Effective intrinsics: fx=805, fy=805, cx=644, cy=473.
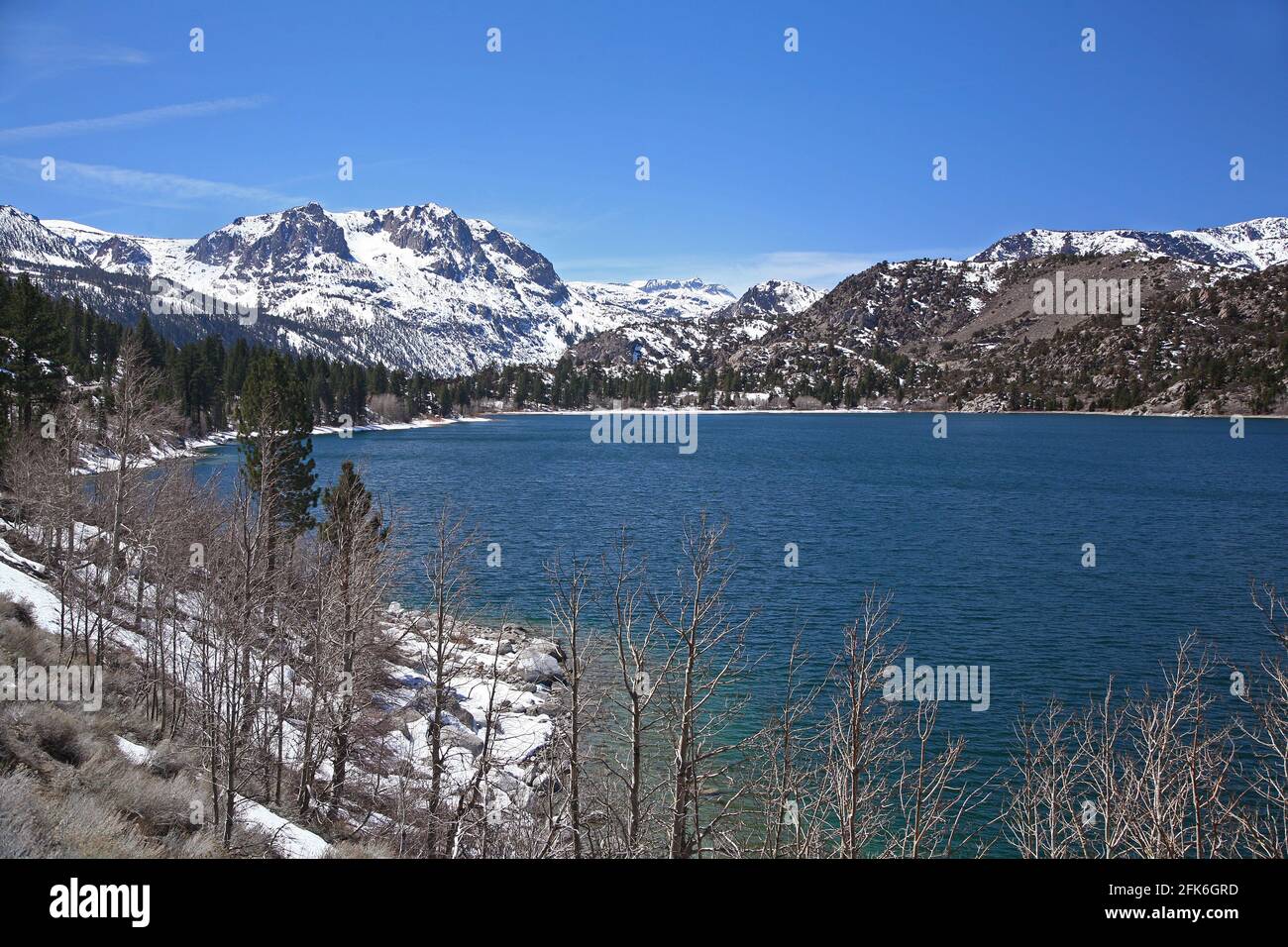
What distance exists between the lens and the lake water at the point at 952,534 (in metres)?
32.8

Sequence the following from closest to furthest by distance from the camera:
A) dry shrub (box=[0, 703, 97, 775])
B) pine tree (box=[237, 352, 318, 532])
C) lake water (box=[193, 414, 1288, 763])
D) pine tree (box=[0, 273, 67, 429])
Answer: dry shrub (box=[0, 703, 97, 775]) → lake water (box=[193, 414, 1288, 763]) → pine tree (box=[237, 352, 318, 532]) → pine tree (box=[0, 273, 67, 429])

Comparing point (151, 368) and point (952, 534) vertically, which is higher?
point (151, 368)

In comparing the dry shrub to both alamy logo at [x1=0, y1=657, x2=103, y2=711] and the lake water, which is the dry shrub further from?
the lake water

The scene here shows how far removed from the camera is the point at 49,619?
28.2 metres

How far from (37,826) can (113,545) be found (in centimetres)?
2385

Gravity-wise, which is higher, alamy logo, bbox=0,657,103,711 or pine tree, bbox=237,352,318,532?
pine tree, bbox=237,352,318,532
